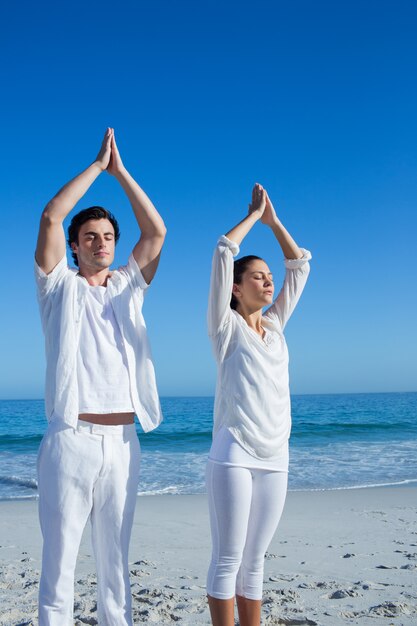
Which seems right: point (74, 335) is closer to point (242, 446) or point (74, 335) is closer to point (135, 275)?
point (135, 275)

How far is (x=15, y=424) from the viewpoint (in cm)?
2852

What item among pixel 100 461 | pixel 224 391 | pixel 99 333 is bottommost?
pixel 100 461

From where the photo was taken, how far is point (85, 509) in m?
2.69

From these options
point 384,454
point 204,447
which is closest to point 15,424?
point 204,447

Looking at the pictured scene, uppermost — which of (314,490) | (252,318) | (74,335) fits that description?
(252,318)

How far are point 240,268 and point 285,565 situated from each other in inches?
118

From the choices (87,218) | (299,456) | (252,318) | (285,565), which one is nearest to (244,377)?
(252,318)

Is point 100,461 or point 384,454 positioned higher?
point 100,461

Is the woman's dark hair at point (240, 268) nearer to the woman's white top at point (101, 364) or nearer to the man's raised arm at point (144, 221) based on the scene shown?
the man's raised arm at point (144, 221)

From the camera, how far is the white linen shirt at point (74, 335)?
271 cm

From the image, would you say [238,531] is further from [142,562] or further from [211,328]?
[142,562]

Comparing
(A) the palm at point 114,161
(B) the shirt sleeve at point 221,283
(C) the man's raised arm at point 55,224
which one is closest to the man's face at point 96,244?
(C) the man's raised arm at point 55,224

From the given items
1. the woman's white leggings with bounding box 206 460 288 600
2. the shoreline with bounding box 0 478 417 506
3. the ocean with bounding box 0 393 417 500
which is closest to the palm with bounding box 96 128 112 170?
the woman's white leggings with bounding box 206 460 288 600

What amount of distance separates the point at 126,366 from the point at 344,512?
19.2 ft
